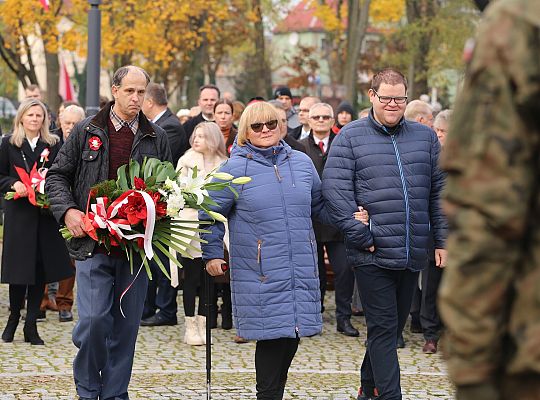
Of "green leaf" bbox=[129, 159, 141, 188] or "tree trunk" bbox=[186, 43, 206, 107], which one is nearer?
"green leaf" bbox=[129, 159, 141, 188]

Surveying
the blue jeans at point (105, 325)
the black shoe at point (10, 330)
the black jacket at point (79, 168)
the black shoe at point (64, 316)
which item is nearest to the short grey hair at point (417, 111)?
the black shoe at point (64, 316)

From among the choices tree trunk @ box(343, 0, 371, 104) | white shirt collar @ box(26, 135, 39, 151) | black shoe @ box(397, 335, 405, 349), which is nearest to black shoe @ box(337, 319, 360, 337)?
black shoe @ box(397, 335, 405, 349)

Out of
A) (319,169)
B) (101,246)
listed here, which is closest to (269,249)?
(101,246)

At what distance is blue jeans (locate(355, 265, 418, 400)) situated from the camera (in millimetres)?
7445

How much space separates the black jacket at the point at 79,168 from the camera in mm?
7301

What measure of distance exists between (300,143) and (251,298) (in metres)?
5.25

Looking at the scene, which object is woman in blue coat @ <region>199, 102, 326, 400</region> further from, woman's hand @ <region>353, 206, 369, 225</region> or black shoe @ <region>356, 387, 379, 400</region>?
black shoe @ <region>356, 387, 379, 400</region>

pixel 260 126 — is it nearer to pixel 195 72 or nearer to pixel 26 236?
pixel 26 236

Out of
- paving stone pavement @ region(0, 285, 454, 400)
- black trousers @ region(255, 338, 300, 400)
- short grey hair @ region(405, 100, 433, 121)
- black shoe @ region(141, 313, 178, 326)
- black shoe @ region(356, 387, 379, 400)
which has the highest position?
short grey hair @ region(405, 100, 433, 121)

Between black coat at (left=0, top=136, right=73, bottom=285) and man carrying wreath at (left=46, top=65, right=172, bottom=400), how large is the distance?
11.3 feet

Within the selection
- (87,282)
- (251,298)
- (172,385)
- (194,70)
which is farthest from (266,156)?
(194,70)

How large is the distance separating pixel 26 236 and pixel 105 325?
3720mm

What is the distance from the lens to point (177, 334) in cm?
1149

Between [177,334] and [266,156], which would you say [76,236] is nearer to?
[266,156]
